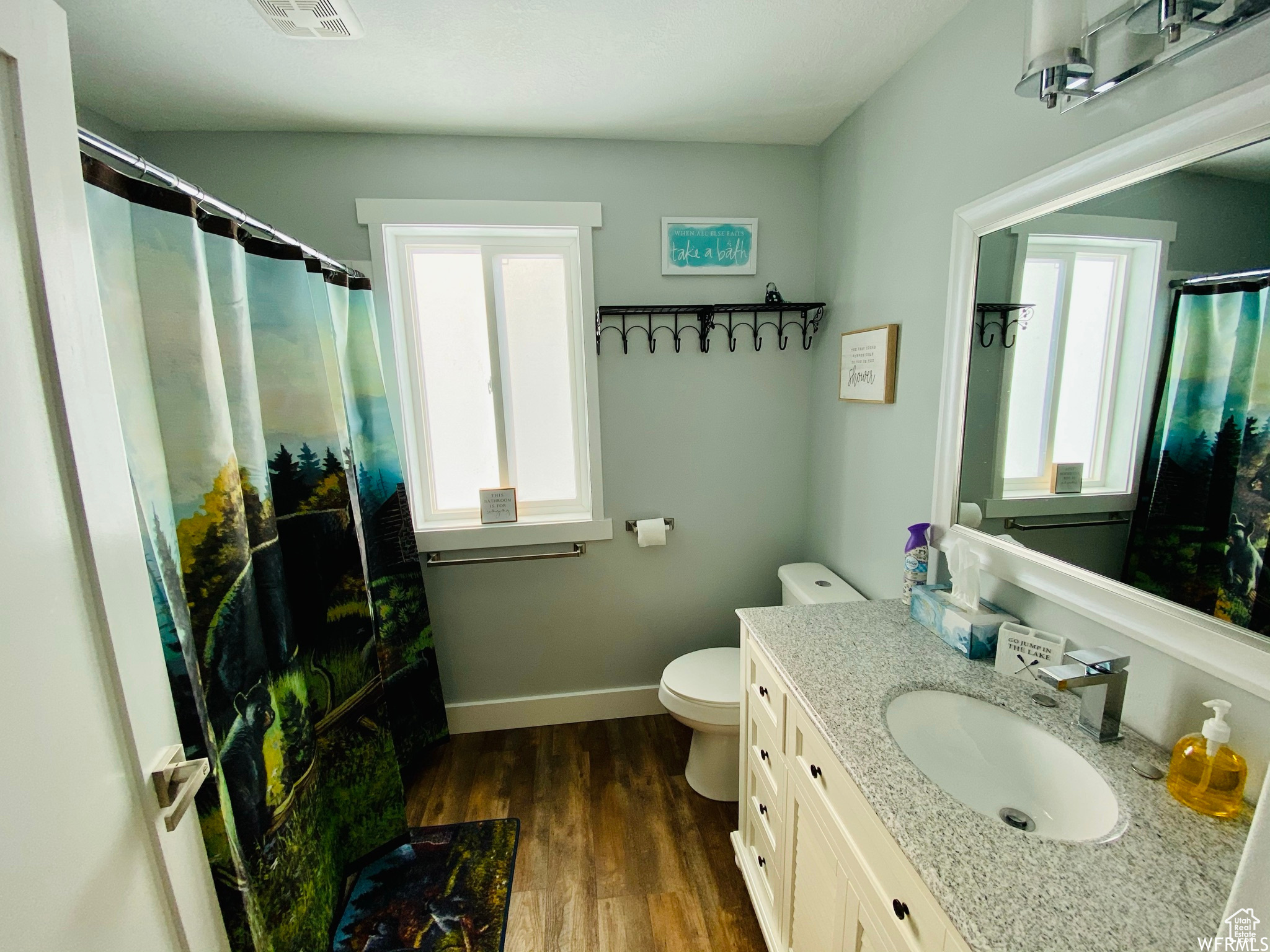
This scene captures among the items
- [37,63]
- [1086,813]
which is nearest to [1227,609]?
[1086,813]

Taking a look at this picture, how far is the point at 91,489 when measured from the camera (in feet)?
2.13

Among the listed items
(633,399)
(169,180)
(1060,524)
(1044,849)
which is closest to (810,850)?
(1044,849)

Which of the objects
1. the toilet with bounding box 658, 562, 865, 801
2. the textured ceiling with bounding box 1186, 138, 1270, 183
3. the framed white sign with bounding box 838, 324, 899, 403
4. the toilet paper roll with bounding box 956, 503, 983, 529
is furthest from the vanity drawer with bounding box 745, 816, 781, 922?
the textured ceiling with bounding box 1186, 138, 1270, 183

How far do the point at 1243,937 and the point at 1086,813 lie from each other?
48cm

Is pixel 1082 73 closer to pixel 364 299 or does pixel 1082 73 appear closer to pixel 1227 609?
pixel 1227 609

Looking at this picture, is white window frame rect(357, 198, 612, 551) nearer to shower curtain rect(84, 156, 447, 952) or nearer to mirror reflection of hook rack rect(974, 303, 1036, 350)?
shower curtain rect(84, 156, 447, 952)

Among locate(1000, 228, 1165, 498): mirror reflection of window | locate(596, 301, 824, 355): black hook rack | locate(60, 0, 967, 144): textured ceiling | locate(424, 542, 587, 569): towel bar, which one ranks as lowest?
locate(424, 542, 587, 569): towel bar

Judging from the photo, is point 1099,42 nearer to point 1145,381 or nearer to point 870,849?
point 1145,381

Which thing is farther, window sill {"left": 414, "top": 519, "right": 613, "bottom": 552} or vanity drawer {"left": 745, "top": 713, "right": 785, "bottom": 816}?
window sill {"left": 414, "top": 519, "right": 613, "bottom": 552}

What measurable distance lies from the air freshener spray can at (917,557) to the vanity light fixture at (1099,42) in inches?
37.6

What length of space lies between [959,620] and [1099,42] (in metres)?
1.14

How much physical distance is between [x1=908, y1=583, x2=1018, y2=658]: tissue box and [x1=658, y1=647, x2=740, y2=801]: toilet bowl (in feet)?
2.29

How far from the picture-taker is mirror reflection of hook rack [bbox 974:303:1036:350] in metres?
1.13

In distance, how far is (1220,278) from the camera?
2.58 feet
